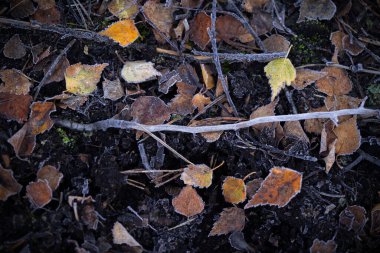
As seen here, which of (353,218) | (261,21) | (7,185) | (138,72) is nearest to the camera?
(7,185)

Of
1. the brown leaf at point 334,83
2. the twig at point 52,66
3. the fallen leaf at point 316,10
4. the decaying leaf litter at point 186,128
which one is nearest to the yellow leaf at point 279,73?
the decaying leaf litter at point 186,128

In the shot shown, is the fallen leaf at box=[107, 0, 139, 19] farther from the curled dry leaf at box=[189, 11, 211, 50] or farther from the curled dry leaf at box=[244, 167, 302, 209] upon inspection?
the curled dry leaf at box=[244, 167, 302, 209]

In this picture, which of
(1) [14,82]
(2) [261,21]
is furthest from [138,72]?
(2) [261,21]

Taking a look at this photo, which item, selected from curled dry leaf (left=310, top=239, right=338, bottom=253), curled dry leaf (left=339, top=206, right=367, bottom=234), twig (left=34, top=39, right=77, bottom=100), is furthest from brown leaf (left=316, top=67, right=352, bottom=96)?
twig (left=34, top=39, right=77, bottom=100)

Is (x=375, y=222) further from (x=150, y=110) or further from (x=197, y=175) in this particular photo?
(x=150, y=110)

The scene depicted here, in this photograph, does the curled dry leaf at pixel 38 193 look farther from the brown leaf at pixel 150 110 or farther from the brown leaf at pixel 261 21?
the brown leaf at pixel 261 21

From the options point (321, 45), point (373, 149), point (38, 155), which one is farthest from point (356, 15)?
point (38, 155)
